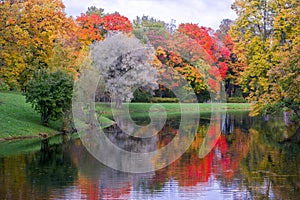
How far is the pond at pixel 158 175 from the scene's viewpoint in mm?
13547

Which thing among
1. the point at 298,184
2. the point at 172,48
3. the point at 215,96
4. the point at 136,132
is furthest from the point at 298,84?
the point at 215,96

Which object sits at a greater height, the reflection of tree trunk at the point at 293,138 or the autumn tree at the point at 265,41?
the autumn tree at the point at 265,41

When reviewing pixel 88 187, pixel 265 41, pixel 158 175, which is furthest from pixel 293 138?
pixel 88 187

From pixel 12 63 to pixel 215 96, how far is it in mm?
45667

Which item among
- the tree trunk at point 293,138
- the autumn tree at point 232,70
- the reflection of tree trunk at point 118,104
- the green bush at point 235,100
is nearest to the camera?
the tree trunk at point 293,138

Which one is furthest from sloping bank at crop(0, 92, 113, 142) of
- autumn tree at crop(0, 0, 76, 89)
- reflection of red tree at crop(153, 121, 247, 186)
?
reflection of red tree at crop(153, 121, 247, 186)

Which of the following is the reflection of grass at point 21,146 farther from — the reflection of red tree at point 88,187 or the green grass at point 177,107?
the green grass at point 177,107

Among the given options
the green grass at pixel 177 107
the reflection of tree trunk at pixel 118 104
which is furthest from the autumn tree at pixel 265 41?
the reflection of tree trunk at pixel 118 104

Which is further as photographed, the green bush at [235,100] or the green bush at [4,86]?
the green bush at [235,100]

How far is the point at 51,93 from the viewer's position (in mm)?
29297

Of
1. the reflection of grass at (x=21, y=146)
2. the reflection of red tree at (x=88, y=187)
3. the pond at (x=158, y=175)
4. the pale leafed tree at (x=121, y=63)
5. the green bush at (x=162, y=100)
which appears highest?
the pale leafed tree at (x=121, y=63)

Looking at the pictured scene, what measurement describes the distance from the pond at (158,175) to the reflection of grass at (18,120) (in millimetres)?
1915

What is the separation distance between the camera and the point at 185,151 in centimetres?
2359

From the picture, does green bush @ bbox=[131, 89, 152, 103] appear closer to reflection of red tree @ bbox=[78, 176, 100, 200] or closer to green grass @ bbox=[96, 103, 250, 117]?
green grass @ bbox=[96, 103, 250, 117]
